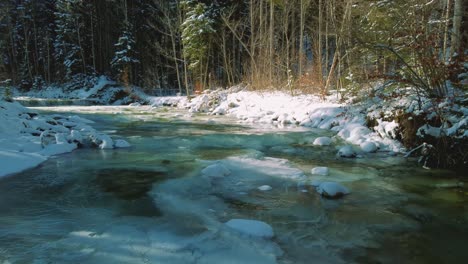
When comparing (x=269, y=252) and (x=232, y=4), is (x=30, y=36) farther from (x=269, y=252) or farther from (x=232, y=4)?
(x=269, y=252)

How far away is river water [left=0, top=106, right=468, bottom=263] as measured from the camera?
278 cm

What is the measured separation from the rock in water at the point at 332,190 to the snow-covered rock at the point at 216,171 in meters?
1.49

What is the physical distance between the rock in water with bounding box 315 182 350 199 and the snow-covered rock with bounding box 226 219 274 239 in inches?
48.6

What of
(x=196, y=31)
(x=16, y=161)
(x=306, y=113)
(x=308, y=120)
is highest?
(x=196, y=31)

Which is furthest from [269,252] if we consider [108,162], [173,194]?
[108,162]

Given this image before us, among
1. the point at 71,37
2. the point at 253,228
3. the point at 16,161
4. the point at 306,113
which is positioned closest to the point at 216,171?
the point at 253,228

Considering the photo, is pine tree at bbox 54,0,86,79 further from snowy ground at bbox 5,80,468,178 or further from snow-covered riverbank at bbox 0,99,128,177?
snow-covered riverbank at bbox 0,99,128,177

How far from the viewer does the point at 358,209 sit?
3.70 metres

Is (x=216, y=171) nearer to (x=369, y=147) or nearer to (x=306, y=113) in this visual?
(x=369, y=147)

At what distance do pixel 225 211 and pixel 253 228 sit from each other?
616 mm

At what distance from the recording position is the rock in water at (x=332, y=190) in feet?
13.4

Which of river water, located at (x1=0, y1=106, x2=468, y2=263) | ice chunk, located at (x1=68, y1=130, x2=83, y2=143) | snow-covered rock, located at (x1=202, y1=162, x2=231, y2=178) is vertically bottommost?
river water, located at (x1=0, y1=106, x2=468, y2=263)

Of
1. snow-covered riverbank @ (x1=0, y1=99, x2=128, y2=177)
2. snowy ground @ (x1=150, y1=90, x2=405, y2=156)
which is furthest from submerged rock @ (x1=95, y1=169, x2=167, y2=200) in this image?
snowy ground @ (x1=150, y1=90, x2=405, y2=156)

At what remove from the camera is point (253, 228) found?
3117 millimetres
